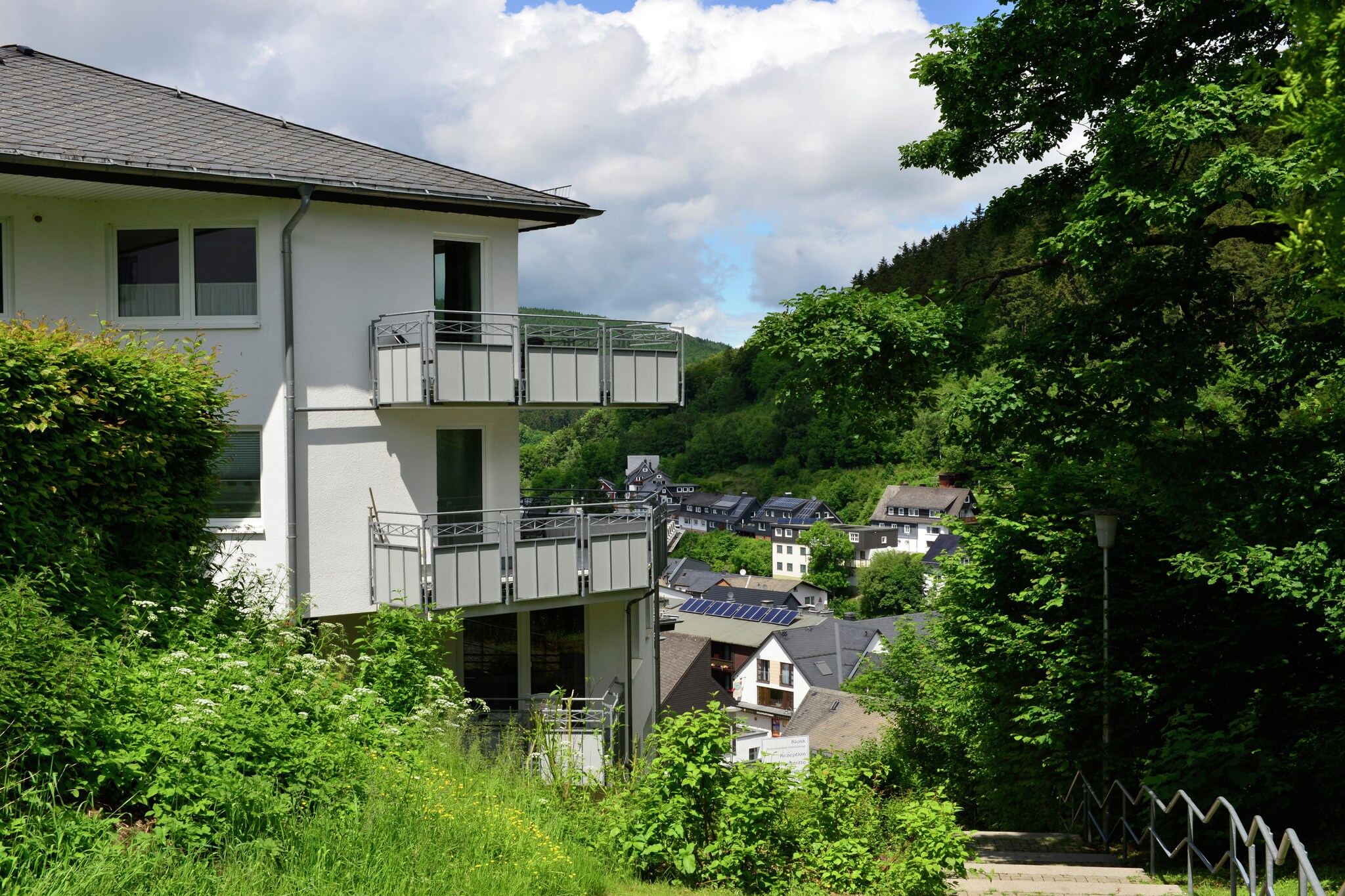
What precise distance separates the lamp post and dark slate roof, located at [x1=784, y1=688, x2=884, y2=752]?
26.2m

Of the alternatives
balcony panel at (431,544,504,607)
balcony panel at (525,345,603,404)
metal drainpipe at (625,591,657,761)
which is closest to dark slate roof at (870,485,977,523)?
metal drainpipe at (625,591,657,761)

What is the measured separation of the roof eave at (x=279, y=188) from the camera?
12.0m

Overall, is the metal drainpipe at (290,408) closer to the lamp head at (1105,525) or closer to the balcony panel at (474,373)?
the balcony panel at (474,373)

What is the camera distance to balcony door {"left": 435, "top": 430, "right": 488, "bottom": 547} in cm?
1548

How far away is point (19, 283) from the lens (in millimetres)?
13031

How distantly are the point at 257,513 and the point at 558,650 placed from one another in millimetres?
5252

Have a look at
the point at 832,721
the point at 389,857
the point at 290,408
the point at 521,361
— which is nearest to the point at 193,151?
the point at 290,408

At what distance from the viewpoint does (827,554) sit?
136 meters

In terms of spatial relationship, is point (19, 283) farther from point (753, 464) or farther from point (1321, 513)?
point (753, 464)

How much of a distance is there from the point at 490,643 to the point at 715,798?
27.6 feet

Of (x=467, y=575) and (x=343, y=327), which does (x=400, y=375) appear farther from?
(x=467, y=575)

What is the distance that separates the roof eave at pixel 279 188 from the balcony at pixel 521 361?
5.22ft

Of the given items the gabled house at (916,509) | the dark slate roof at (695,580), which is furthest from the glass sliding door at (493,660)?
the gabled house at (916,509)

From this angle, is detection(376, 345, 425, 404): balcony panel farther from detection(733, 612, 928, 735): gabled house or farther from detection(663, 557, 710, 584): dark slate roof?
detection(663, 557, 710, 584): dark slate roof
